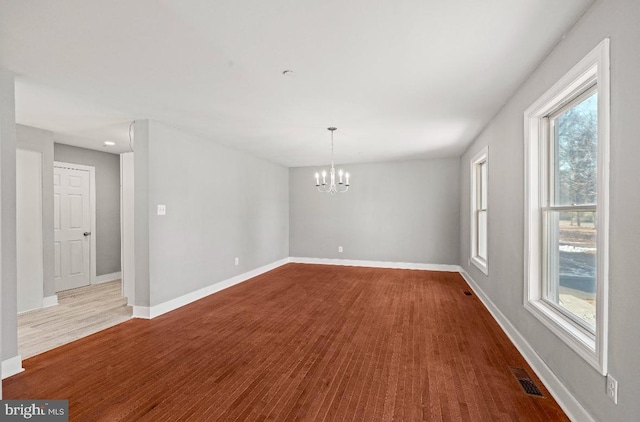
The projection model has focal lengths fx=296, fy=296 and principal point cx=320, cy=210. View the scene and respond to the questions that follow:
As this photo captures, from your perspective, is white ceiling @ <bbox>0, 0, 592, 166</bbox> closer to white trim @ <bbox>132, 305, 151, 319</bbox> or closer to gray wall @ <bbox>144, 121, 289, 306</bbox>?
gray wall @ <bbox>144, 121, 289, 306</bbox>

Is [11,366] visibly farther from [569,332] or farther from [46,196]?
[569,332]

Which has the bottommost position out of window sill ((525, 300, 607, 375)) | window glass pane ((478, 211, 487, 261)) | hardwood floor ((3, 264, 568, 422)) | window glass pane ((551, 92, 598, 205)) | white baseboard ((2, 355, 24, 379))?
hardwood floor ((3, 264, 568, 422))

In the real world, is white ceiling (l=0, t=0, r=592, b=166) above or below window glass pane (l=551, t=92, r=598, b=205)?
above

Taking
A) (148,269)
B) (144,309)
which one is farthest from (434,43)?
(144,309)

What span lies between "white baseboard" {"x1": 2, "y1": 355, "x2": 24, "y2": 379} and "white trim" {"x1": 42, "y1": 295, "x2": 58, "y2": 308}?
2.06 metres

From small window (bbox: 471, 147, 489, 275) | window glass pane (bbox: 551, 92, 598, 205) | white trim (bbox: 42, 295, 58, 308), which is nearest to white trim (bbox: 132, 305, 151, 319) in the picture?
white trim (bbox: 42, 295, 58, 308)

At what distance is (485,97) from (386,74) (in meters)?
1.27

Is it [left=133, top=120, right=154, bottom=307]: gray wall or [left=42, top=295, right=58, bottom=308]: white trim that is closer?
[left=133, top=120, right=154, bottom=307]: gray wall

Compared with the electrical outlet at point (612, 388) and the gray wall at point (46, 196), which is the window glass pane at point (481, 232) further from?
the gray wall at point (46, 196)

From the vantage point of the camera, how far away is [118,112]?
3.46m

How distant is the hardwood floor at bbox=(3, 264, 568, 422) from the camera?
6.59 feet

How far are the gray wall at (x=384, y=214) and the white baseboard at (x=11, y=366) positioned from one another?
5567 mm

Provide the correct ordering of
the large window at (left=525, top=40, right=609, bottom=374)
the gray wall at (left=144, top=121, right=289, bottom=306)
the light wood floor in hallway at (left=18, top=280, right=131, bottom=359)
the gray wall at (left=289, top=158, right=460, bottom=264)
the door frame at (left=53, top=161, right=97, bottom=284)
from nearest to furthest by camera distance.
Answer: the large window at (left=525, top=40, right=609, bottom=374) < the light wood floor in hallway at (left=18, top=280, right=131, bottom=359) < the gray wall at (left=144, top=121, right=289, bottom=306) < the door frame at (left=53, top=161, right=97, bottom=284) < the gray wall at (left=289, top=158, right=460, bottom=264)

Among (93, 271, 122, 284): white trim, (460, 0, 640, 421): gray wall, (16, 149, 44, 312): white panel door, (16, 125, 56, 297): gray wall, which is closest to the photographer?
(460, 0, 640, 421): gray wall
